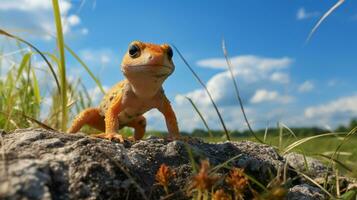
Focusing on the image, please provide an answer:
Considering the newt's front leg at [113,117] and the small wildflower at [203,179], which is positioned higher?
the newt's front leg at [113,117]

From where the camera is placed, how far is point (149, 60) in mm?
3502

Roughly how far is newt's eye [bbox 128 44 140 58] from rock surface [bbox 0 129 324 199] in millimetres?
932

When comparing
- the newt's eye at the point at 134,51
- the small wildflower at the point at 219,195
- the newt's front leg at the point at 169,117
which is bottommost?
the small wildflower at the point at 219,195

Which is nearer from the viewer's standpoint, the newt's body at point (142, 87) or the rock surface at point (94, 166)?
the rock surface at point (94, 166)

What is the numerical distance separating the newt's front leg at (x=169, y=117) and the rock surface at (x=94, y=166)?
2.28 ft

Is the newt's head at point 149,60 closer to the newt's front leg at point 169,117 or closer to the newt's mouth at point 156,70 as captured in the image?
the newt's mouth at point 156,70

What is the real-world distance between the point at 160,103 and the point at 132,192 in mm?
1685

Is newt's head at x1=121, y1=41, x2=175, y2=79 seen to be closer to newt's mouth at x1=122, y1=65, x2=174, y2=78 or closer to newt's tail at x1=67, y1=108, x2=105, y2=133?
newt's mouth at x1=122, y1=65, x2=174, y2=78

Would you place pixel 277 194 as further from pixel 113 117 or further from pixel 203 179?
pixel 113 117

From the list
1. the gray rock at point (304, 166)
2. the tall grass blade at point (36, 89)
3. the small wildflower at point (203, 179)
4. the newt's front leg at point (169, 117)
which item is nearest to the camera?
the small wildflower at point (203, 179)

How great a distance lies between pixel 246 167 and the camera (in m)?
2.93

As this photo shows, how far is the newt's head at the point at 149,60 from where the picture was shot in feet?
11.4

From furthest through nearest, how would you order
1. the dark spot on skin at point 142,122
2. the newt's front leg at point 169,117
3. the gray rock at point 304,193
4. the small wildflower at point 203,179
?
the dark spot on skin at point 142,122 < the newt's front leg at point 169,117 < the gray rock at point 304,193 < the small wildflower at point 203,179

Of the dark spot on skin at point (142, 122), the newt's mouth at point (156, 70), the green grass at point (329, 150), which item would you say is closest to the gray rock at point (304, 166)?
the green grass at point (329, 150)
